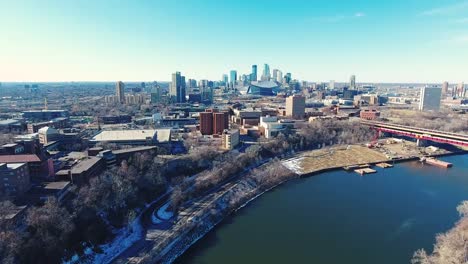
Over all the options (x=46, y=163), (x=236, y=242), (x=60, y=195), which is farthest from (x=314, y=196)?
(x=46, y=163)

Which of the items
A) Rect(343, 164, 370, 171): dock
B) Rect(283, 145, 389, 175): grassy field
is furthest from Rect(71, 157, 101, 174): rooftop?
Rect(343, 164, 370, 171): dock

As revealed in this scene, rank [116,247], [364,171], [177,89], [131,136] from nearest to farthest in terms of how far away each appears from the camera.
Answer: [116,247] < [364,171] < [131,136] < [177,89]

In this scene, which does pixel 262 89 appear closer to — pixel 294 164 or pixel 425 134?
pixel 425 134

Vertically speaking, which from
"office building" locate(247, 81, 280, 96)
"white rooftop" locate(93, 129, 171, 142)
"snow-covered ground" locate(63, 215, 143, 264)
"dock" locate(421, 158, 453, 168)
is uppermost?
"office building" locate(247, 81, 280, 96)

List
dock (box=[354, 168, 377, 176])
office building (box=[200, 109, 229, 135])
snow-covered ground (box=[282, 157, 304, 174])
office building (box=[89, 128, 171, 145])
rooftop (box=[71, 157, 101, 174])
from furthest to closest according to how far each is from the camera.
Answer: office building (box=[200, 109, 229, 135])
office building (box=[89, 128, 171, 145])
dock (box=[354, 168, 377, 176])
snow-covered ground (box=[282, 157, 304, 174])
rooftop (box=[71, 157, 101, 174])

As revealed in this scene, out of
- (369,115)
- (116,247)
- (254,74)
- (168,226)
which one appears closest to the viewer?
(116,247)

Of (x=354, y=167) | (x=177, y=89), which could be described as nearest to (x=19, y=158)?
(x=354, y=167)

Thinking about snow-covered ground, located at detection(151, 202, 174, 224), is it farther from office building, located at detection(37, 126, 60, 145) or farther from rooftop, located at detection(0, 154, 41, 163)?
office building, located at detection(37, 126, 60, 145)
